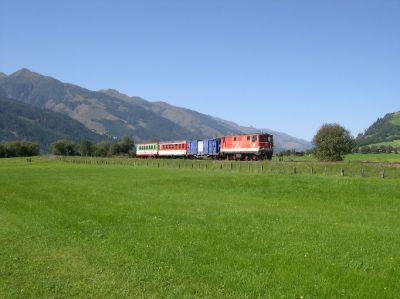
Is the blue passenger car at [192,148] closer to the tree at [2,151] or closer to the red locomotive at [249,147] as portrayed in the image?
the red locomotive at [249,147]

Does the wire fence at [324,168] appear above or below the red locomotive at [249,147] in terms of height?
below

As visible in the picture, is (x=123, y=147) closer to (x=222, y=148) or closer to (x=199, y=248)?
(x=222, y=148)

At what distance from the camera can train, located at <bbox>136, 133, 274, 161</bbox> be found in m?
69.5

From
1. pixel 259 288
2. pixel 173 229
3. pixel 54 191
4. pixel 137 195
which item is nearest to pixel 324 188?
pixel 137 195

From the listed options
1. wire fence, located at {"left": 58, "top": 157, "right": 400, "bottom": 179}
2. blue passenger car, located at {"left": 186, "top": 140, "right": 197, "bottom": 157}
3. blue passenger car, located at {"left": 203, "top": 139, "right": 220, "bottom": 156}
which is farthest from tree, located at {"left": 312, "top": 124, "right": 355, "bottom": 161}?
wire fence, located at {"left": 58, "top": 157, "right": 400, "bottom": 179}

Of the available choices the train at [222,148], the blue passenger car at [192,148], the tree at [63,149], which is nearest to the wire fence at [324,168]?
the train at [222,148]

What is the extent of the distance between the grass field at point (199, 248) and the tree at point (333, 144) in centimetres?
5580

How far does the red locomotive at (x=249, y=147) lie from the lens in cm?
6906

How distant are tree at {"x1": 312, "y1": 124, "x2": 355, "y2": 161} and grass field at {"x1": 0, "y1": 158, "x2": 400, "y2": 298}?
55.8 m

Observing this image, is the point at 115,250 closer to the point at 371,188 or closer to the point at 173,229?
the point at 173,229

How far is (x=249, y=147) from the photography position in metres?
71.1

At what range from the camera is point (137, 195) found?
96.8 feet

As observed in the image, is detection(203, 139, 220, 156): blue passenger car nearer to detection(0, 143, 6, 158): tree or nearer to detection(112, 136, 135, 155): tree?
detection(112, 136, 135, 155): tree

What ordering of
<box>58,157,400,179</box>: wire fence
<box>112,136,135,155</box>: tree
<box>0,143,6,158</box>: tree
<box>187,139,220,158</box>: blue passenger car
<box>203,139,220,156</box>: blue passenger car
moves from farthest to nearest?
<box>112,136,135,155</box>: tree → <box>0,143,6,158</box>: tree → <box>187,139,220,158</box>: blue passenger car → <box>203,139,220,156</box>: blue passenger car → <box>58,157,400,179</box>: wire fence
